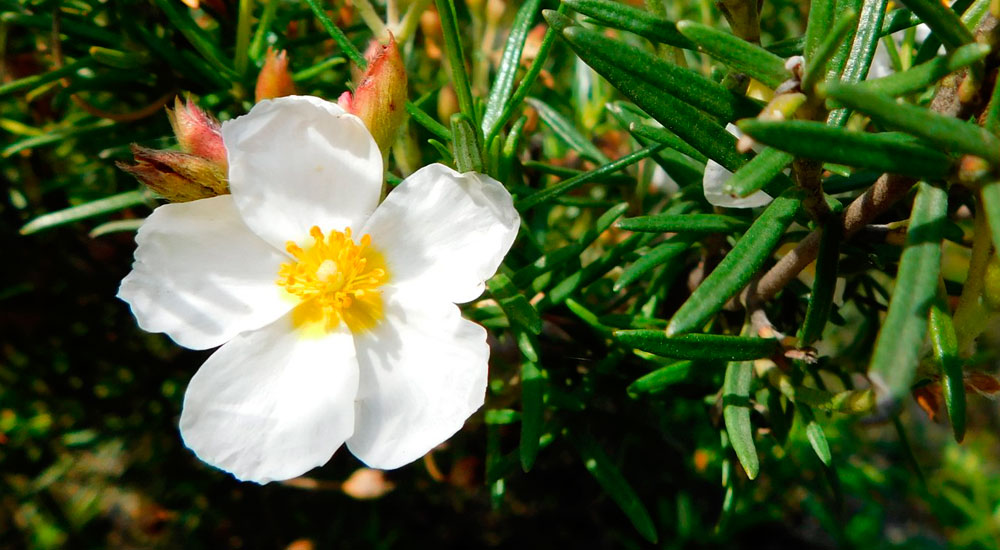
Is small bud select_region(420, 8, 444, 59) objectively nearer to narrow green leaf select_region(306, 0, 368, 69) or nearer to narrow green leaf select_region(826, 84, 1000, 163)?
narrow green leaf select_region(306, 0, 368, 69)

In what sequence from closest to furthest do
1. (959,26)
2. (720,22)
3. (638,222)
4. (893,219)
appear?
(959,26) < (638,222) < (893,219) < (720,22)

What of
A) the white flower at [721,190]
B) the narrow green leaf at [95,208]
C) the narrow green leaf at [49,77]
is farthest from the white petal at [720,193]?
the narrow green leaf at [49,77]

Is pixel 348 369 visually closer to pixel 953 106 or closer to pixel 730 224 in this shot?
pixel 730 224

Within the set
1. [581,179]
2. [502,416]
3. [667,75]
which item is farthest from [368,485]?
[667,75]

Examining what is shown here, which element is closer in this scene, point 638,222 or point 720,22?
point 638,222

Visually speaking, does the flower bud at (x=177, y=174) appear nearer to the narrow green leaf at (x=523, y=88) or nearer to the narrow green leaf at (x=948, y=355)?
the narrow green leaf at (x=523, y=88)

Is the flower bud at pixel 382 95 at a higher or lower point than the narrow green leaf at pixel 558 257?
higher

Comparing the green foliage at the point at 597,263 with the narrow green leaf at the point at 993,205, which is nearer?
the narrow green leaf at the point at 993,205

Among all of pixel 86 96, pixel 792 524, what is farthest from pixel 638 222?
pixel 792 524
